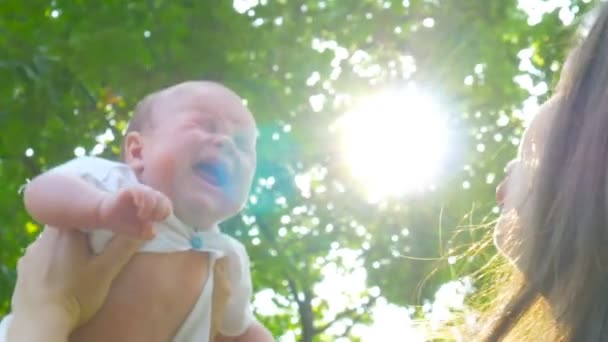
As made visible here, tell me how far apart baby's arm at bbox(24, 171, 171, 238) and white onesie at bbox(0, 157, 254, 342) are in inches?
1.9

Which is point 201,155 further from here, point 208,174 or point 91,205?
point 91,205

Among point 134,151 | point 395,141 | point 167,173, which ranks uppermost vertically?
point 395,141

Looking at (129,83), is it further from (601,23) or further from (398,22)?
(601,23)

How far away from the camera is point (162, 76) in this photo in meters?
5.03

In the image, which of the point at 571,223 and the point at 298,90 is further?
the point at 298,90

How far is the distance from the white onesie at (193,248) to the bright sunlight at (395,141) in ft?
14.9

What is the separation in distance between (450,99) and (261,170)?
209 centimetres

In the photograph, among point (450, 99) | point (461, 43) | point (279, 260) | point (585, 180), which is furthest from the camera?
point (450, 99)

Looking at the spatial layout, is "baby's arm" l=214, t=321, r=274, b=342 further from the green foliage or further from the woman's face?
the green foliage

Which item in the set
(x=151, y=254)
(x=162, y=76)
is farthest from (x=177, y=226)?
→ (x=162, y=76)

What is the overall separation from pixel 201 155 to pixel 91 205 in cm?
32

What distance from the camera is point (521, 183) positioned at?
6.16 ft

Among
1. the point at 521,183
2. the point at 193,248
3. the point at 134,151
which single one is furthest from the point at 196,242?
the point at 521,183

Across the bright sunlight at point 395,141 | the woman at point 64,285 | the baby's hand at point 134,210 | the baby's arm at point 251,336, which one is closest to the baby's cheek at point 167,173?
the woman at point 64,285
